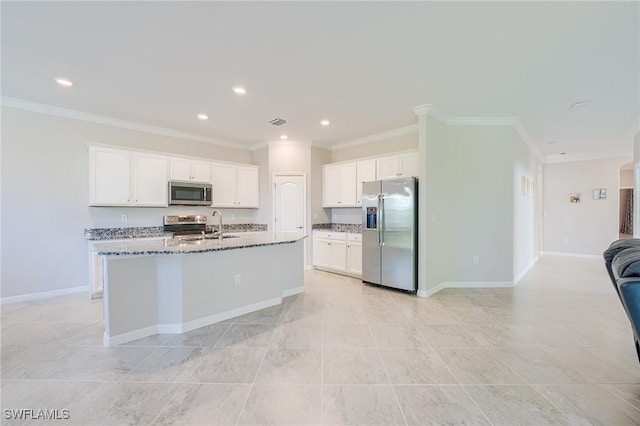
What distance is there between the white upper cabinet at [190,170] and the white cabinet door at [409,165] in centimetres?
357

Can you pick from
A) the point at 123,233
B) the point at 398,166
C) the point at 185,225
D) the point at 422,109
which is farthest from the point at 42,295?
the point at 422,109

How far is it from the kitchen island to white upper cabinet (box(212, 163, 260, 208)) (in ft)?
7.90

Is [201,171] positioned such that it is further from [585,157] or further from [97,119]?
[585,157]

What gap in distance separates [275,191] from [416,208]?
2.89 metres

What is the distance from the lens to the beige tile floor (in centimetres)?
167

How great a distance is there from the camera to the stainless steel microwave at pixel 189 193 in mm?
4609

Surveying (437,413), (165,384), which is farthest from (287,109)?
(437,413)

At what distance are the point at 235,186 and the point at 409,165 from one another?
339 cm

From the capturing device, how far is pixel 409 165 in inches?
175

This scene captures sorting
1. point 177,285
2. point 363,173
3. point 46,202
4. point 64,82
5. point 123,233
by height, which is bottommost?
point 177,285

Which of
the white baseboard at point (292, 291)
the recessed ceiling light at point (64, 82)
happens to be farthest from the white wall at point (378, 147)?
the recessed ceiling light at point (64, 82)

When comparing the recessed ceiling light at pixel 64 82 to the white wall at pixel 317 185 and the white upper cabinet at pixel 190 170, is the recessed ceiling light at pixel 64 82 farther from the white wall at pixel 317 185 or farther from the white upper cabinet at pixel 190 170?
the white wall at pixel 317 185

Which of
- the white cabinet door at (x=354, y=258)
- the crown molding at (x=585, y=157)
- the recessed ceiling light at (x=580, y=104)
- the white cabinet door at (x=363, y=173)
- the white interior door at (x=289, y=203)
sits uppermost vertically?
the recessed ceiling light at (x=580, y=104)

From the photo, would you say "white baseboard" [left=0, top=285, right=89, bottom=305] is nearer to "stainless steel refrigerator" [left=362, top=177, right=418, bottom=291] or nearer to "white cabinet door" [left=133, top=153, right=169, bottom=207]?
"white cabinet door" [left=133, top=153, right=169, bottom=207]
